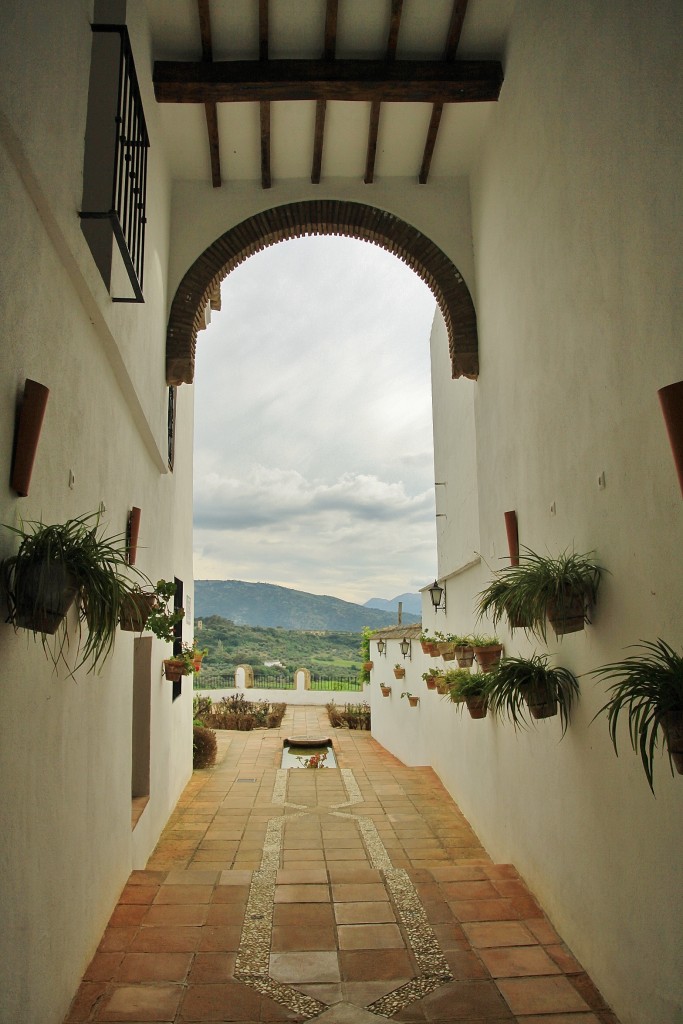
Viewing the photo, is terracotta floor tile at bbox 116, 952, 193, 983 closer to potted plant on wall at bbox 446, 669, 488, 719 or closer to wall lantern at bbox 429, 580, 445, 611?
potted plant on wall at bbox 446, 669, 488, 719

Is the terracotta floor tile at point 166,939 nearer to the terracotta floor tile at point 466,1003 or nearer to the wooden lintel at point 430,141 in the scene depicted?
the terracotta floor tile at point 466,1003

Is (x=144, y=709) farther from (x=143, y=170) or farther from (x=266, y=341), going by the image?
(x=266, y=341)

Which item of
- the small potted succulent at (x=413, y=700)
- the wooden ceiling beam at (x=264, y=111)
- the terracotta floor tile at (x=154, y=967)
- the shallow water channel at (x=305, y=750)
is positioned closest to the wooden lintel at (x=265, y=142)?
the wooden ceiling beam at (x=264, y=111)

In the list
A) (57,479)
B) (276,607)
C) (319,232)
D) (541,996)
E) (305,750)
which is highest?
(319,232)

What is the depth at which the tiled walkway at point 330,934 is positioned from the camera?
3.09m

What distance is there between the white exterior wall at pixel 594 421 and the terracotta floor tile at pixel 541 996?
0.51 ft

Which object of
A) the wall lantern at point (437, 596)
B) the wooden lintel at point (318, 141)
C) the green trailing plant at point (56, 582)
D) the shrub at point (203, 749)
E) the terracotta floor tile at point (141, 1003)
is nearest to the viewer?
the green trailing plant at point (56, 582)

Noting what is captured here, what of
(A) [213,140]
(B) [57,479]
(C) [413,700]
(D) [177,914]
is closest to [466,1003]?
(D) [177,914]

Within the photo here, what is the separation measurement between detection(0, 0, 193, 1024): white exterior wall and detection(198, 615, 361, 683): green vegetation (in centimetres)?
2635

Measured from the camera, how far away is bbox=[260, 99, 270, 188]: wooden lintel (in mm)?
6271

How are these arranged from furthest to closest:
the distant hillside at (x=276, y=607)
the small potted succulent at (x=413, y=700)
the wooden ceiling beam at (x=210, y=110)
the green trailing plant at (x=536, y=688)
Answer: the distant hillside at (x=276, y=607) → the small potted succulent at (x=413, y=700) → the wooden ceiling beam at (x=210, y=110) → the green trailing plant at (x=536, y=688)

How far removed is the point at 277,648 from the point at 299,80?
109ft

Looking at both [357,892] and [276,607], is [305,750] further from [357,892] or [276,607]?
[276,607]

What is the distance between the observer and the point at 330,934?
12.4 feet
